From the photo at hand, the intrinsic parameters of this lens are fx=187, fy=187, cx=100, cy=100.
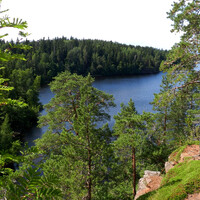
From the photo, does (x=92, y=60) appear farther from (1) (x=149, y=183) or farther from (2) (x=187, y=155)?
(1) (x=149, y=183)

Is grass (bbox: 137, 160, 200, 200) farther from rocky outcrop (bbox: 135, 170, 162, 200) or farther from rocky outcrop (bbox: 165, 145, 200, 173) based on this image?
rocky outcrop (bbox: 135, 170, 162, 200)

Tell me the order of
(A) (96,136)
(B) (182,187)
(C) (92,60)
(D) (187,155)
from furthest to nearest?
(C) (92,60) → (A) (96,136) → (D) (187,155) → (B) (182,187)

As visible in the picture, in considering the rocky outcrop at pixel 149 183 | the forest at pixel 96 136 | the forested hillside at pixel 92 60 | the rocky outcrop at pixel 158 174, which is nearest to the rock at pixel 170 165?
the rocky outcrop at pixel 158 174

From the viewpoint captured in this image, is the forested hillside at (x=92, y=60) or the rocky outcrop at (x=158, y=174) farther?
the forested hillside at (x=92, y=60)

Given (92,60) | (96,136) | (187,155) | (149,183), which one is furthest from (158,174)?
(92,60)

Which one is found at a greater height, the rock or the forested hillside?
the forested hillside

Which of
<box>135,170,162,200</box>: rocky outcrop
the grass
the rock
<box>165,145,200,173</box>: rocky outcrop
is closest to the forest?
<box>165,145,200,173</box>: rocky outcrop

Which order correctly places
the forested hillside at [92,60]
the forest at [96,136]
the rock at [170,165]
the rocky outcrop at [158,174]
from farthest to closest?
the forested hillside at [92,60] → the rock at [170,165] → the rocky outcrop at [158,174] → the forest at [96,136]

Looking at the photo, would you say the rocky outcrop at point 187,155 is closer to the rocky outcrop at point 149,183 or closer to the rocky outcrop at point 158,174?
the rocky outcrop at point 158,174

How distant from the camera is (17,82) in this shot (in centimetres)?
4212

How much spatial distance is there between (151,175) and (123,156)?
2621 mm

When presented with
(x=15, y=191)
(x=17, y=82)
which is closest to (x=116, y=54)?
(x=17, y=82)

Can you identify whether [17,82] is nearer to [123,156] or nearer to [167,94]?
[123,156]

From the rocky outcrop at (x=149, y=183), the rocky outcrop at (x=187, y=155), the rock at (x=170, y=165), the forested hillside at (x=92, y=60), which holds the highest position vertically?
the forested hillside at (x=92, y=60)
